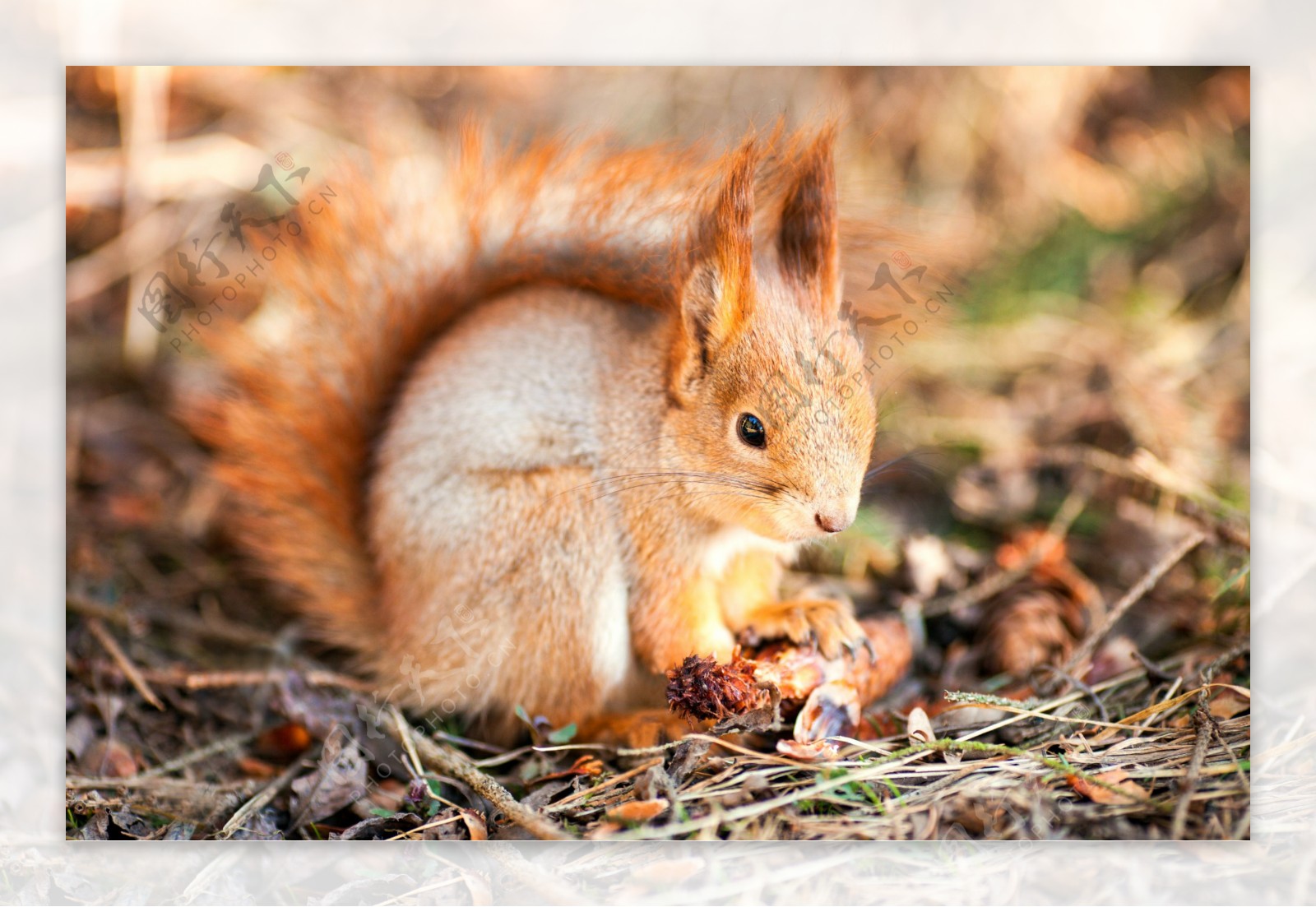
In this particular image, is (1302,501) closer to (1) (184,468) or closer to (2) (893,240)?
(2) (893,240)

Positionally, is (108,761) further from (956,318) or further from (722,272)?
(956,318)

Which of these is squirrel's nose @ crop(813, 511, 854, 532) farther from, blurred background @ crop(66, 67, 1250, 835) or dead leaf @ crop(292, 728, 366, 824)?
dead leaf @ crop(292, 728, 366, 824)

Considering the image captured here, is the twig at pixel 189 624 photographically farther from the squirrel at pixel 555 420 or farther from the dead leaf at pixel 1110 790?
the dead leaf at pixel 1110 790

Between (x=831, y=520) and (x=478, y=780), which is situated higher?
(x=831, y=520)

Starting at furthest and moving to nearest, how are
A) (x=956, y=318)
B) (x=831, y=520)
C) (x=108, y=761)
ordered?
1. (x=956, y=318)
2. (x=108, y=761)
3. (x=831, y=520)

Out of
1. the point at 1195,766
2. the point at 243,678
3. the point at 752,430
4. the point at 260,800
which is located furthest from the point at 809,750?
the point at 243,678

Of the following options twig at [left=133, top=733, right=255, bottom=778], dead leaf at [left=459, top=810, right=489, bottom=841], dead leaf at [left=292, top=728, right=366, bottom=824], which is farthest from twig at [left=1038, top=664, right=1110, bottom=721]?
twig at [left=133, top=733, right=255, bottom=778]

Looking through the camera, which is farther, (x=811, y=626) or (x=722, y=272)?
(x=811, y=626)

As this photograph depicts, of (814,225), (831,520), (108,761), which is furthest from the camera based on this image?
(108,761)
